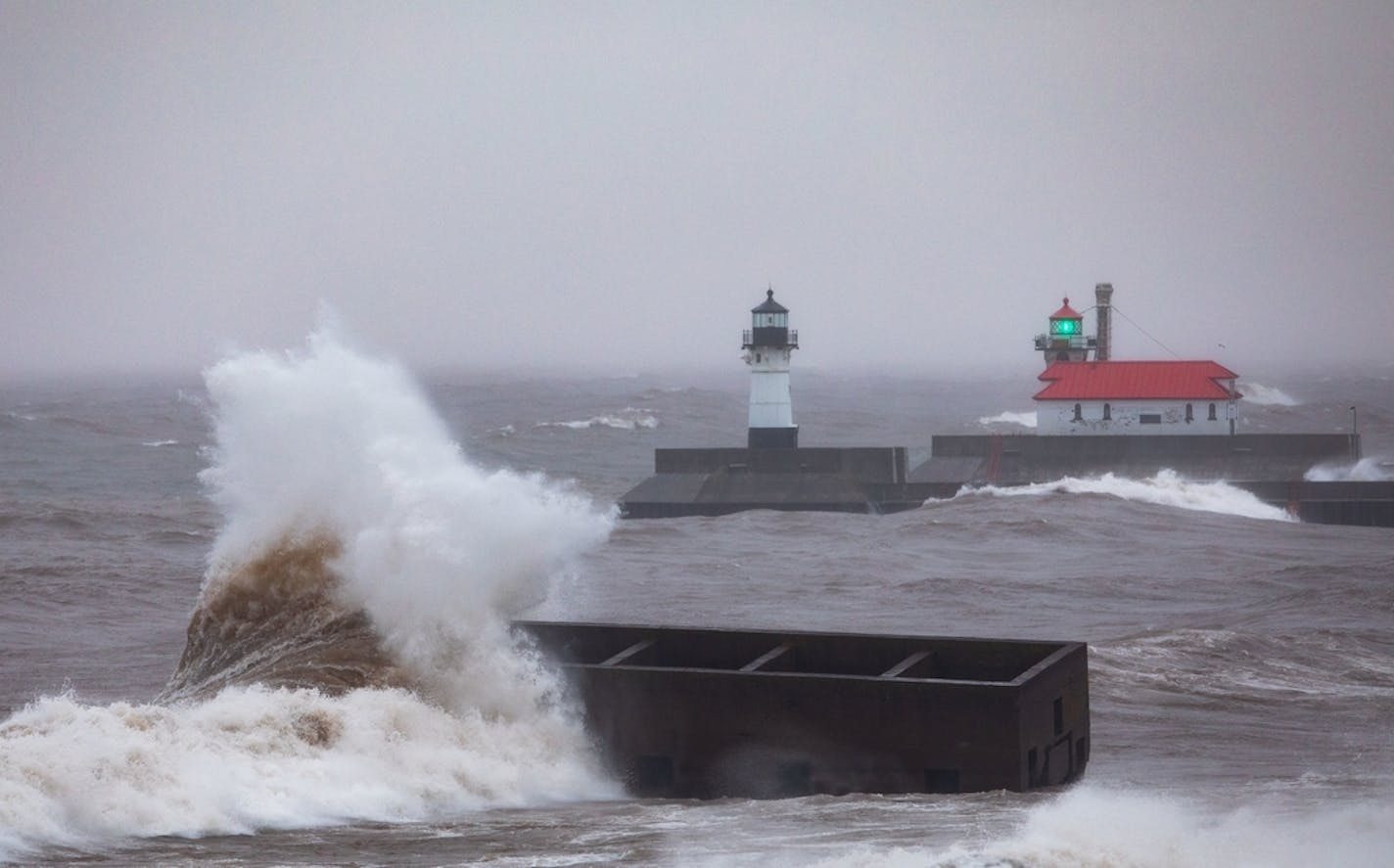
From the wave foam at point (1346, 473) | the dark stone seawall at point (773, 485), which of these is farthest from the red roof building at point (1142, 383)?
the dark stone seawall at point (773, 485)

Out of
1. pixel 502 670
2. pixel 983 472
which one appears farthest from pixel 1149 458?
pixel 502 670

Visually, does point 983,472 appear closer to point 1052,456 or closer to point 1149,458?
point 1052,456

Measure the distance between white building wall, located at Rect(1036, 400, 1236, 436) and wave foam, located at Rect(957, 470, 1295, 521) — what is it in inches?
87.9

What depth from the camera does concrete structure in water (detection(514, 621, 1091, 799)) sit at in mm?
10875

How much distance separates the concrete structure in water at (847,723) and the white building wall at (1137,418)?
2726 cm

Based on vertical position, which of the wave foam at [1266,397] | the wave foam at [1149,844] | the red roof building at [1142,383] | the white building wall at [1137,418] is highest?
the red roof building at [1142,383]

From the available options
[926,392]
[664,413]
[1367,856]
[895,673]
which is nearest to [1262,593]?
→ [895,673]

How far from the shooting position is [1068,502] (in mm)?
34156

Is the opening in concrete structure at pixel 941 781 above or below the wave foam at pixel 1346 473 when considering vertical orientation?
above

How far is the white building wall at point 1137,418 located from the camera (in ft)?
126

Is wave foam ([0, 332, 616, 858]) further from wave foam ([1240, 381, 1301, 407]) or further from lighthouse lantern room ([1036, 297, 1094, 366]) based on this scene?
wave foam ([1240, 381, 1301, 407])

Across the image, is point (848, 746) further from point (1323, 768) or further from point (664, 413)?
point (664, 413)

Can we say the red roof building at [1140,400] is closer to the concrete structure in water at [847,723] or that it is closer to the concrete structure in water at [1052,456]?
the concrete structure in water at [1052,456]

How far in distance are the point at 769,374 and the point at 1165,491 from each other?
25.9 feet
